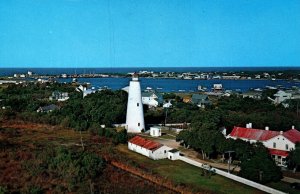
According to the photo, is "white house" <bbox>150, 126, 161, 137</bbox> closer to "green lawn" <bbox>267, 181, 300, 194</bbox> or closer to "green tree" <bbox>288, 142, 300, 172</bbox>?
"green tree" <bbox>288, 142, 300, 172</bbox>

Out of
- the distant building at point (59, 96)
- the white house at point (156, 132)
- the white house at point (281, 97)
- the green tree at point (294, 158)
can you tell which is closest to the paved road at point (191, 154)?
the white house at point (156, 132)

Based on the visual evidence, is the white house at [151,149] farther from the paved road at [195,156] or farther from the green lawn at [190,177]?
the paved road at [195,156]

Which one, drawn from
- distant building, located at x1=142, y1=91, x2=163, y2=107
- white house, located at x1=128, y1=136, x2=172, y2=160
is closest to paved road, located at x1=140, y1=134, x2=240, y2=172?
white house, located at x1=128, y1=136, x2=172, y2=160

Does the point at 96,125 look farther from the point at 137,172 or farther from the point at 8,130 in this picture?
the point at 137,172

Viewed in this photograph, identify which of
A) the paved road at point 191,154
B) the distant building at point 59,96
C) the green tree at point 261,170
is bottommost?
the distant building at point 59,96

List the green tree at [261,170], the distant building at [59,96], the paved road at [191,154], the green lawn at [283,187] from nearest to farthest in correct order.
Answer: the green lawn at [283,187]
the green tree at [261,170]
the paved road at [191,154]
the distant building at [59,96]

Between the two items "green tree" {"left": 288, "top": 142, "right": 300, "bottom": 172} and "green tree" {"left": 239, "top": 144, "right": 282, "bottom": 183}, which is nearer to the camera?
"green tree" {"left": 239, "top": 144, "right": 282, "bottom": 183}
